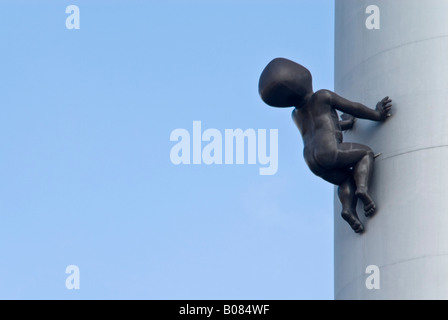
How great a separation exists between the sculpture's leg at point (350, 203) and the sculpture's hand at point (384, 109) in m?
1.23

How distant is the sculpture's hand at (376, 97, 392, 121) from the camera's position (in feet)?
151

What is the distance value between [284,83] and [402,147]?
240 cm

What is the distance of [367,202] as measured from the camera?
45.5m

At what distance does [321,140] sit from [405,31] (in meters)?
2.55

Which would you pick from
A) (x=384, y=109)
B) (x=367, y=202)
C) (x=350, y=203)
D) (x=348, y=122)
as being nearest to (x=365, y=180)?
(x=367, y=202)

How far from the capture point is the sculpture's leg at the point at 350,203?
45.7 meters

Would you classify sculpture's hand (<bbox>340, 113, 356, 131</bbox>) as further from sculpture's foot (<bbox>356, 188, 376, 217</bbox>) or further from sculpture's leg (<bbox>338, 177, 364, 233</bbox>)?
sculpture's foot (<bbox>356, 188, 376, 217</bbox>)

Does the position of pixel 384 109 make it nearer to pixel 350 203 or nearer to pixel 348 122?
pixel 348 122

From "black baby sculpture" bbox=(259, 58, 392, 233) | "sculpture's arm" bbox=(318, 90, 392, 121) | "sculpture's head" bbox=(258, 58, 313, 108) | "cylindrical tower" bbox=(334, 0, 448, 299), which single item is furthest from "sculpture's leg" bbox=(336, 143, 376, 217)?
"sculpture's head" bbox=(258, 58, 313, 108)

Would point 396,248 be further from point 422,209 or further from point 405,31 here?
point 405,31

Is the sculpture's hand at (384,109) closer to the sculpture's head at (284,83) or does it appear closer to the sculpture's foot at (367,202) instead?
the sculpture's head at (284,83)

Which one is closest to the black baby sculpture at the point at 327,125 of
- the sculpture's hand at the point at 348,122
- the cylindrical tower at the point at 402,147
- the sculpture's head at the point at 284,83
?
the sculpture's head at the point at 284,83
